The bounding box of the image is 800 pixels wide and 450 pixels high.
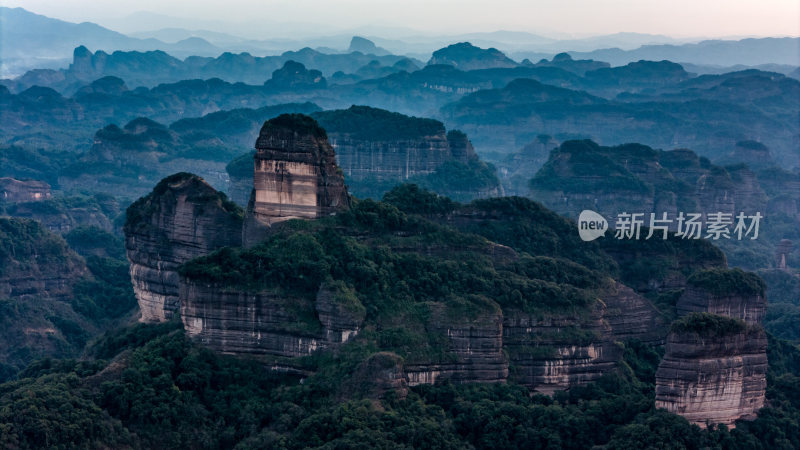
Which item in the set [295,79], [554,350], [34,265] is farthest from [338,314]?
[295,79]

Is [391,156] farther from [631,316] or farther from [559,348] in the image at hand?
[559,348]

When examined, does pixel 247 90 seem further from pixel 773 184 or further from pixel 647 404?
pixel 647 404

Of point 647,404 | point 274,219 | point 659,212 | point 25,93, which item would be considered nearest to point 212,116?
point 25,93

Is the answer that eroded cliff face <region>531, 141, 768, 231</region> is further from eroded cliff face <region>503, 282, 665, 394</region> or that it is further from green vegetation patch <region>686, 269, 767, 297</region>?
eroded cliff face <region>503, 282, 665, 394</region>

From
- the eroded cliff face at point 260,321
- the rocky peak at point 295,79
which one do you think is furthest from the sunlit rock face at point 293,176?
the rocky peak at point 295,79

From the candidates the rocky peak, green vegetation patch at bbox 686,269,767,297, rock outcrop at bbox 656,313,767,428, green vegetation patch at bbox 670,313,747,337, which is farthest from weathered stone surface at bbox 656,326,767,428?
the rocky peak

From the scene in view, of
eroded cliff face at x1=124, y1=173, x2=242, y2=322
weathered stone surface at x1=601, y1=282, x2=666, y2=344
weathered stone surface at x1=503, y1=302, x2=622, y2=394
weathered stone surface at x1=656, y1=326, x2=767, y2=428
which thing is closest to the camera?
weathered stone surface at x1=656, y1=326, x2=767, y2=428
